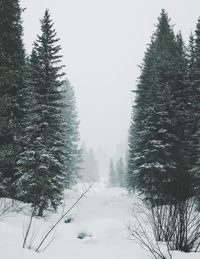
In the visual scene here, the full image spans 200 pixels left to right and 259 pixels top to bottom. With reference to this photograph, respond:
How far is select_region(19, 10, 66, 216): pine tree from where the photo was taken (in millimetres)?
18266

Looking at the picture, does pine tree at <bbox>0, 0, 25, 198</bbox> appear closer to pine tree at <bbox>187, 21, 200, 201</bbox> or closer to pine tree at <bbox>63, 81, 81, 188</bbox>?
pine tree at <bbox>187, 21, 200, 201</bbox>

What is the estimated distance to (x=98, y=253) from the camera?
8320 mm

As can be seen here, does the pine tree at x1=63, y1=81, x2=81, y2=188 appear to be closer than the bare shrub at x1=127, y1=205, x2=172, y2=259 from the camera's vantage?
No

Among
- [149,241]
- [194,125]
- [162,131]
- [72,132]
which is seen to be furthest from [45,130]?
[72,132]

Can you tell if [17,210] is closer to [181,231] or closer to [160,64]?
[181,231]

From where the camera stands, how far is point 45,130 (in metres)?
19.0

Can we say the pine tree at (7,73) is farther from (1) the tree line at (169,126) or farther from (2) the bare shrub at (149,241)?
(2) the bare shrub at (149,241)

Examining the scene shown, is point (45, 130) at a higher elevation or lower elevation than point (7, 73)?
lower

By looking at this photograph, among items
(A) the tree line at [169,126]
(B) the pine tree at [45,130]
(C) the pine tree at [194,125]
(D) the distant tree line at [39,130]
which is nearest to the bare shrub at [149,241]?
(A) the tree line at [169,126]

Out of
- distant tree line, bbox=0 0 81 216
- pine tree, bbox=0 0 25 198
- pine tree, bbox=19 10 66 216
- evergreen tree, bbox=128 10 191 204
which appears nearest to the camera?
pine tree, bbox=0 0 25 198

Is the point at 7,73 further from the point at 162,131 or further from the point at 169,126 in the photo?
the point at 169,126

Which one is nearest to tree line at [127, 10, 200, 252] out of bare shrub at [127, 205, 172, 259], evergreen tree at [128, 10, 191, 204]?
evergreen tree at [128, 10, 191, 204]

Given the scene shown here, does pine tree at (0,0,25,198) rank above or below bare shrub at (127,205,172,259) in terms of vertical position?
above

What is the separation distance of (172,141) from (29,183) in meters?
10.2
